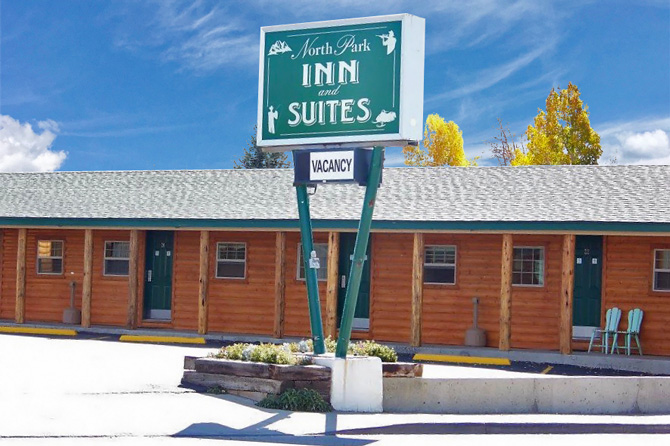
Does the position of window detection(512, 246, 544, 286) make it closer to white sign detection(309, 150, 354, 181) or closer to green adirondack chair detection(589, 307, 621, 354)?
green adirondack chair detection(589, 307, 621, 354)

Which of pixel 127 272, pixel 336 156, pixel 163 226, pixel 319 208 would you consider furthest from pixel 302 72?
pixel 127 272

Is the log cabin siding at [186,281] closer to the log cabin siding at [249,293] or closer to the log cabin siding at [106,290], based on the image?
the log cabin siding at [249,293]

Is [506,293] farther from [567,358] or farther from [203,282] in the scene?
[203,282]

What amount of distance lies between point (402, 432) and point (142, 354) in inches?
319

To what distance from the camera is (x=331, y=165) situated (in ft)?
42.0

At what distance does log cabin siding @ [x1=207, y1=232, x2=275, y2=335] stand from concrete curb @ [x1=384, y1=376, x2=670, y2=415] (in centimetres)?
958

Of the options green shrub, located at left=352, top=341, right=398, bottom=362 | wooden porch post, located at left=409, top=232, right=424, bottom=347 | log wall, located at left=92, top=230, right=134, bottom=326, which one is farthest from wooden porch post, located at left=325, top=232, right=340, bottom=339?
green shrub, located at left=352, top=341, right=398, bottom=362

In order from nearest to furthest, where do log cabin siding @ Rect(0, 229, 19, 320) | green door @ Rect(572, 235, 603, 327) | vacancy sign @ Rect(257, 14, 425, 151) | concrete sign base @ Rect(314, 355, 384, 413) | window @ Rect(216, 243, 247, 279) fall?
1. concrete sign base @ Rect(314, 355, 384, 413)
2. vacancy sign @ Rect(257, 14, 425, 151)
3. green door @ Rect(572, 235, 603, 327)
4. window @ Rect(216, 243, 247, 279)
5. log cabin siding @ Rect(0, 229, 19, 320)

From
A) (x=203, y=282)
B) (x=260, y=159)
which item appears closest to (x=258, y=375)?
(x=203, y=282)

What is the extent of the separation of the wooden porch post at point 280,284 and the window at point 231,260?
1.44 meters

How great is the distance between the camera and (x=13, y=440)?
9688 mm

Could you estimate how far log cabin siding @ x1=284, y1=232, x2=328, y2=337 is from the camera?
21.2 metres

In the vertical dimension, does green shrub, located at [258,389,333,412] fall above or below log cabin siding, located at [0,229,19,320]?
below

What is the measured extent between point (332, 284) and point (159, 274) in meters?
5.23
